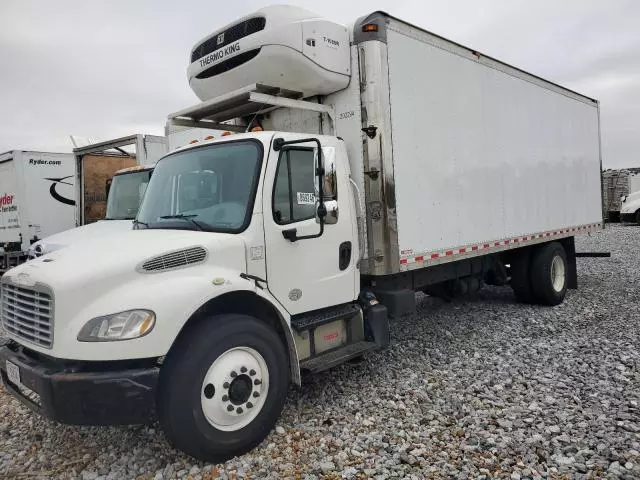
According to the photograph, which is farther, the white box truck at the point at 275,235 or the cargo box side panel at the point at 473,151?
the cargo box side panel at the point at 473,151

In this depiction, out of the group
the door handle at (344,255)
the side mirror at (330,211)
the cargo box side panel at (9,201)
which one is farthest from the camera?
the cargo box side panel at (9,201)

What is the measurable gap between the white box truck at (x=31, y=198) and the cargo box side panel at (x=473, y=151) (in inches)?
457

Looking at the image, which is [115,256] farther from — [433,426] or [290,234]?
[433,426]

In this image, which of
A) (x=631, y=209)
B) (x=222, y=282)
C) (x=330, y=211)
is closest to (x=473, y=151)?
(x=330, y=211)

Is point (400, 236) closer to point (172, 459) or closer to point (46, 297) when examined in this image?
point (172, 459)

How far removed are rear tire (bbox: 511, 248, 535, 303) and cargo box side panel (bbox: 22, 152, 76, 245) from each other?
38.1 ft

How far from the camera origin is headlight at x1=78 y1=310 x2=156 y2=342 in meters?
3.10

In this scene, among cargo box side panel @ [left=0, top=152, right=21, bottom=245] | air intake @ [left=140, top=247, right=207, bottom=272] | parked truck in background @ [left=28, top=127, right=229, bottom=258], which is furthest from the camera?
cargo box side panel @ [left=0, top=152, right=21, bottom=245]

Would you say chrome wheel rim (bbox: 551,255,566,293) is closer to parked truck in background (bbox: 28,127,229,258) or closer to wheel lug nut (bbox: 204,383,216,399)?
parked truck in background (bbox: 28,127,229,258)

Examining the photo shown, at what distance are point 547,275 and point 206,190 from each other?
588cm

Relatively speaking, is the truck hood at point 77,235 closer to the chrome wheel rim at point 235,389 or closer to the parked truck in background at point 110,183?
the parked truck in background at point 110,183

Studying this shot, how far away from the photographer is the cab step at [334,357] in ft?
13.8

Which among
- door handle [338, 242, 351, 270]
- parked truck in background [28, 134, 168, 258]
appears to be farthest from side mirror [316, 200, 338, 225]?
parked truck in background [28, 134, 168, 258]

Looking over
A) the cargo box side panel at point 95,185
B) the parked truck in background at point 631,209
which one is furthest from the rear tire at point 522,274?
the parked truck in background at point 631,209
